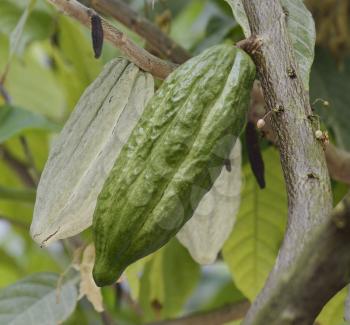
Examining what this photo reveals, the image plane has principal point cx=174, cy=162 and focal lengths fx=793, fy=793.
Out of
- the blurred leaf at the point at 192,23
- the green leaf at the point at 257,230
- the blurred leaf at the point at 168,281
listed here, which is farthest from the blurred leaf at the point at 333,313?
the blurred leaf at the point at 192,23

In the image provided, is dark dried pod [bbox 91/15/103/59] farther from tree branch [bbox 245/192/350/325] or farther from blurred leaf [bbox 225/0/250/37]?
tree branch [bbox 245/192/350/325]

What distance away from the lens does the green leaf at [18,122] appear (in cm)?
129

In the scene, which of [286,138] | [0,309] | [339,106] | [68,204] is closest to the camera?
[286,138]

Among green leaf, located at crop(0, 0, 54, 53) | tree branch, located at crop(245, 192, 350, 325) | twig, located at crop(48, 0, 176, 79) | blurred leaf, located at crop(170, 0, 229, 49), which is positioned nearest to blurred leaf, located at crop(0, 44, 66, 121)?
green leaf, located at crop(0, 0, 54, 53)

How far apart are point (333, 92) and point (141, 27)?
41cm

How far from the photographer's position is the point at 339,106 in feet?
4.82

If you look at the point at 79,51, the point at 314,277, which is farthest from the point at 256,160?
the point at 79,51

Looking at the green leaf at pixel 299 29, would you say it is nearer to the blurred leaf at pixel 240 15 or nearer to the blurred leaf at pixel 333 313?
the blurred leaf at pixel 240 15

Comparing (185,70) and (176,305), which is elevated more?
(185,70)

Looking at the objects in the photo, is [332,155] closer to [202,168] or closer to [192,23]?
[202,168]

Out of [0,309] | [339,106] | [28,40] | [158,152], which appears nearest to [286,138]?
[158,152]

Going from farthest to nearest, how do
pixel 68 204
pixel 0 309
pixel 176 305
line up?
pixel 176 305, pixel 0 309, pixel 68 204

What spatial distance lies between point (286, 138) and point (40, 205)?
0.32m

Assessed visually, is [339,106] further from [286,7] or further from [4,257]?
[4,257]
